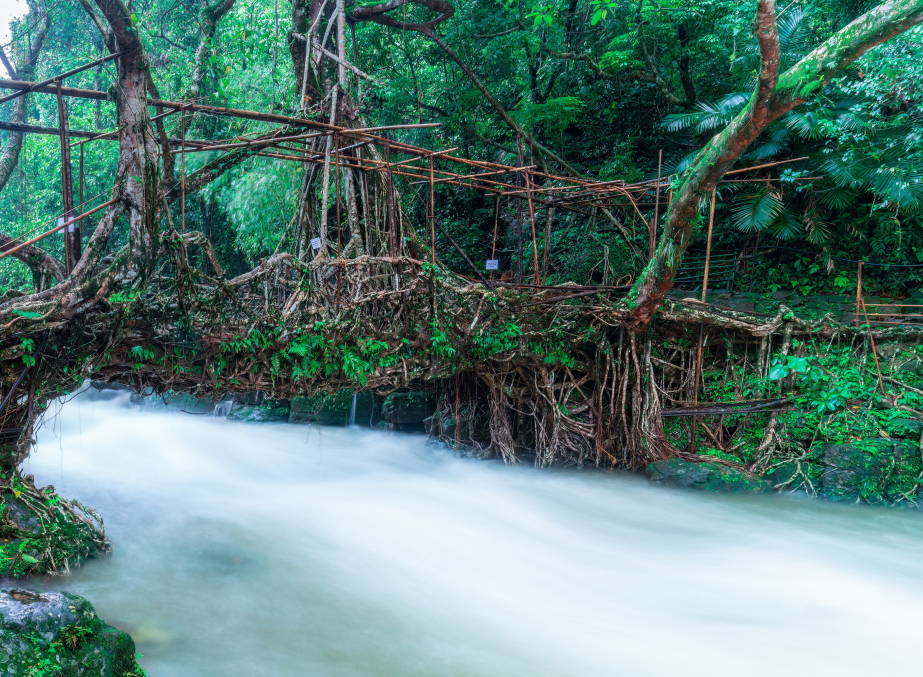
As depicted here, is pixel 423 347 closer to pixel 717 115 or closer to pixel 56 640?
pixel 56 640

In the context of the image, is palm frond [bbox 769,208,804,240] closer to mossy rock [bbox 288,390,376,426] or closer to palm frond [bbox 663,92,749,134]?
palm frond [bbox 663,92,749,134]

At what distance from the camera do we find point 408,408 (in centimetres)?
1281

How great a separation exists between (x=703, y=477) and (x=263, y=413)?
8.96m

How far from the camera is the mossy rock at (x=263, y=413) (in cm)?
1344

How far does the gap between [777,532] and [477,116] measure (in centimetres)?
1121

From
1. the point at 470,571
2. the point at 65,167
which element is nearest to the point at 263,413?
the point at 470,571

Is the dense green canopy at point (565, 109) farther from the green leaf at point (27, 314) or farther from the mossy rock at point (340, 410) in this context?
the green leaf at point (27, 314)

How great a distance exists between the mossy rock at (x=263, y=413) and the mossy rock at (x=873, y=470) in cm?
1024

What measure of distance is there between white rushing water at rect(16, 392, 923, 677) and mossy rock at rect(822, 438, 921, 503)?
1.11 feet

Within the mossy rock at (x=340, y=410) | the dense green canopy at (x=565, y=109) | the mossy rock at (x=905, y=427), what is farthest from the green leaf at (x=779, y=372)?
the mossy rock at (x=340, y=410)

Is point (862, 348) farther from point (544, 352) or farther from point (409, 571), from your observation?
point (409, 571)

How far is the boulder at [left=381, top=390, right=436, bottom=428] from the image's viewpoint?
1281cm

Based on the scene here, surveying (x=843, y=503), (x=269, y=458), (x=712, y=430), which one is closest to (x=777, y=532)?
(x=843, y=503)

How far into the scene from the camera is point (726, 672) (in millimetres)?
4859
